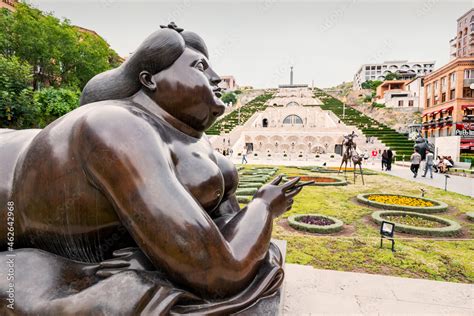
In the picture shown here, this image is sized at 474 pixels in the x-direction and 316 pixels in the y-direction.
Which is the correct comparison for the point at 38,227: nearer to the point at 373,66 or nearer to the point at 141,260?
the point at 141,260

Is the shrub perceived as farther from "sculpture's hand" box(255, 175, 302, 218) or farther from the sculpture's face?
"sculpture's hand" box(255, 175, 302, 218)

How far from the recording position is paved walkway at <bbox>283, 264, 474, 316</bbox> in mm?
2529

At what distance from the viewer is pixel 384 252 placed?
502 centimetres

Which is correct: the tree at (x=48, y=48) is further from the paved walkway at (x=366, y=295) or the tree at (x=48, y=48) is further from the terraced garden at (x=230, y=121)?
the paved walkway at (x=366, y=295)

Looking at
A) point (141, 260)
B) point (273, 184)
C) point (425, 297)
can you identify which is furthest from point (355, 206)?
point (141, 260)

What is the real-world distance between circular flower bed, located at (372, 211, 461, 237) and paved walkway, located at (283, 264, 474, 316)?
327 centimetres

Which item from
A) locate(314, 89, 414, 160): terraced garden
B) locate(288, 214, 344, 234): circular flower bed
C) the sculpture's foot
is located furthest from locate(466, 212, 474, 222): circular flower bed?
locate(314, 89, 414, 160): terraced garden

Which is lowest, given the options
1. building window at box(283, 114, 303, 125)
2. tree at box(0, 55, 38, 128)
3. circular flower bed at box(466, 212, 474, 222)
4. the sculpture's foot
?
circular flower bed at box(466, 212, 474, 222)

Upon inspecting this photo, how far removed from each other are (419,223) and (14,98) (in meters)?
17.0

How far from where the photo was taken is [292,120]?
222 ft

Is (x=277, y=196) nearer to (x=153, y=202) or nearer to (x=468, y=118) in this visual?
(x=153, y=202)

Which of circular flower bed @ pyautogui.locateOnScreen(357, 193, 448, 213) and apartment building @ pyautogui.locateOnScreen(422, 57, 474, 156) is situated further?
apartment building @ pyautogui.locateOnScreen(422, 57, 474, 156)

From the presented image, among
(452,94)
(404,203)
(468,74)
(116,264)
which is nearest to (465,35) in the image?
(452,94)

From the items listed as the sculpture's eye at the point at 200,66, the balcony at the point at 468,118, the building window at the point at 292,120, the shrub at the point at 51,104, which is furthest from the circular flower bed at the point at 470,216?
the building window at the point at 292,120
